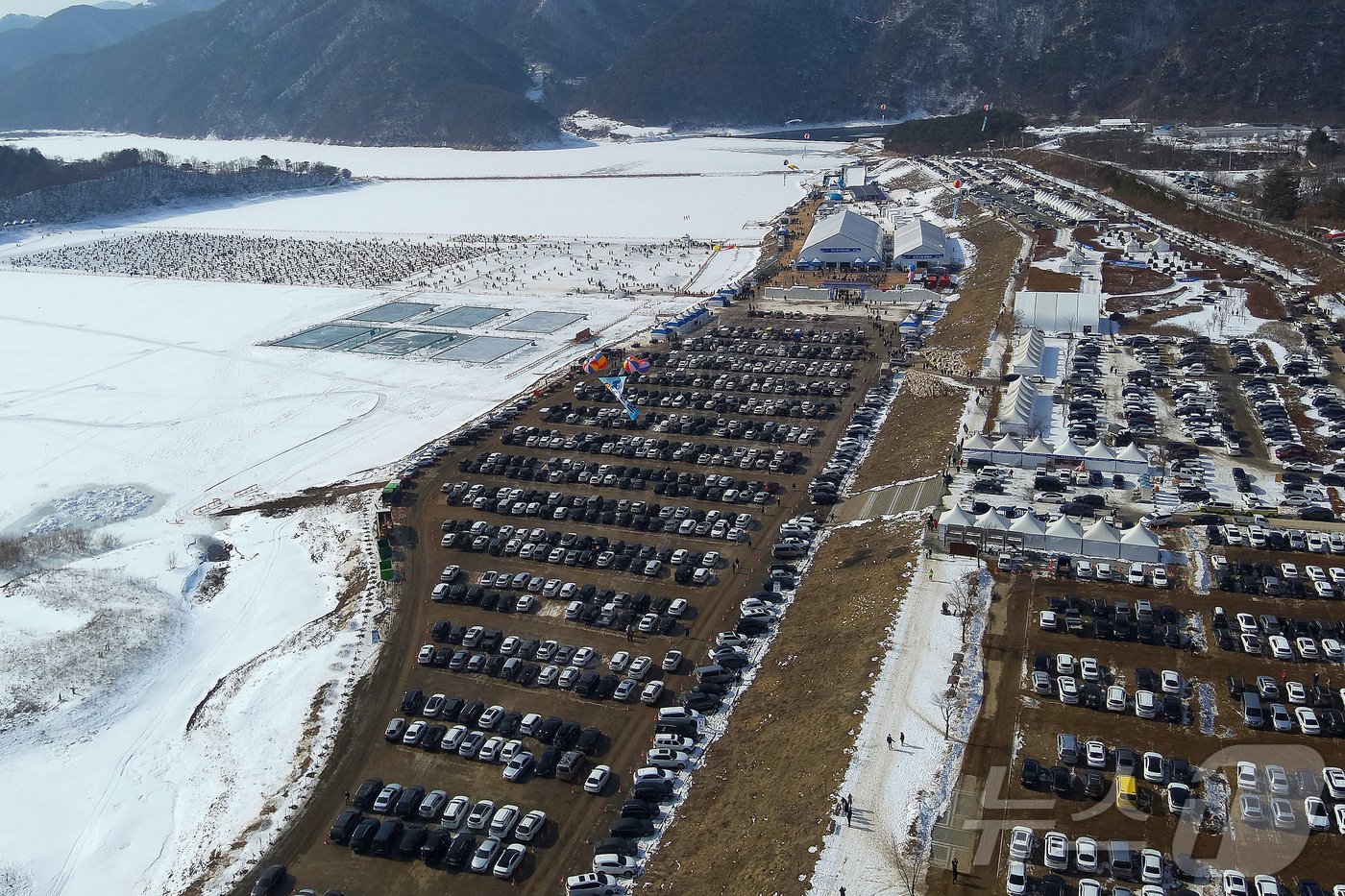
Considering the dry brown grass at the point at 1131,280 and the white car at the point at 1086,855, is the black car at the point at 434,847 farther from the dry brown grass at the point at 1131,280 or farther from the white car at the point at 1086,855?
the dry brown grass at the point at 1131,280

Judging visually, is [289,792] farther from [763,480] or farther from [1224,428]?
[1224,428]

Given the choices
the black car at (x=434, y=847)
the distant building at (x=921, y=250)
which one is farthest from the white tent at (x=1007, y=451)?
the distant building at (x=921, y=250)

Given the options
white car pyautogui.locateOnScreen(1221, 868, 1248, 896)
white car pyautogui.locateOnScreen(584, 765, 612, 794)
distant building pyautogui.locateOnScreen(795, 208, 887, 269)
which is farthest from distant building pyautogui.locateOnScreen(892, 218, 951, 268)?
white car pyautogui.locateOnScreen(1221, 868, 1248, 896)

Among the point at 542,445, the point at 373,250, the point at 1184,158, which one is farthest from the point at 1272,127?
the point at 542,445

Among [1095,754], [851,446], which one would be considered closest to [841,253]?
[851,446]

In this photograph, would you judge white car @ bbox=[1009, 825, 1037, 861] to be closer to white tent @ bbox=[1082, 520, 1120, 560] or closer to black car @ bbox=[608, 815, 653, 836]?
black car @ bbox=[608, 815, 653, 836]
